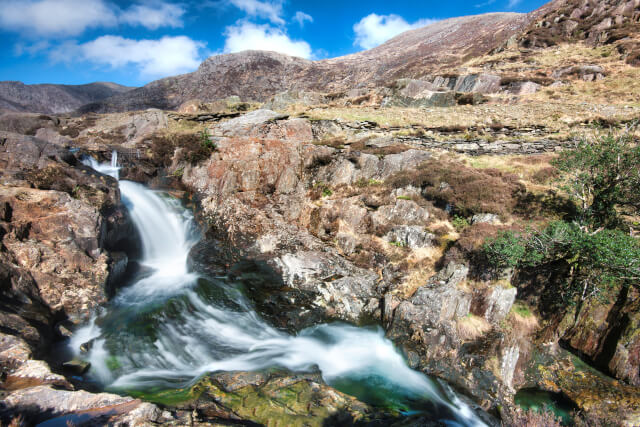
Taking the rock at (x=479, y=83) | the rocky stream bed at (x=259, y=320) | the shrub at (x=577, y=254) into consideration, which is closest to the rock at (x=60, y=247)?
the rocky stream bed at (x=259, y=320)

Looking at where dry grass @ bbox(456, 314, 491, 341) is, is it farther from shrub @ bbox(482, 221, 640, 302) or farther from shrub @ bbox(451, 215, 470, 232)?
shrub @ bbox(451, 215, 470, 232)

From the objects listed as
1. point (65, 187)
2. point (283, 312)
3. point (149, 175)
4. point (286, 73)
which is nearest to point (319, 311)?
point (283, 312)

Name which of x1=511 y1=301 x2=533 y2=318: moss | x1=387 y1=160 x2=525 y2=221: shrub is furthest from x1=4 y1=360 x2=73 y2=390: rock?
x1=387 y1=160 x2=525 y2=221: shrub

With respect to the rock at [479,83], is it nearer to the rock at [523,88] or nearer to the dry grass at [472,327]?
the rock at [523,88]

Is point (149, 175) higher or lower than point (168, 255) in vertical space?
higher

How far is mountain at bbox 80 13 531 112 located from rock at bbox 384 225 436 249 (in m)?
50.5

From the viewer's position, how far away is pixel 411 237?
41.7 ft

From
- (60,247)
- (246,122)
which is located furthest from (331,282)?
(246,122)

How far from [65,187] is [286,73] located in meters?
69.1

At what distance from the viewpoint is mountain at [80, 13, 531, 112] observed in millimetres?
59000

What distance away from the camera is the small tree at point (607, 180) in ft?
33.4

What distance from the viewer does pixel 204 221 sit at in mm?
14703

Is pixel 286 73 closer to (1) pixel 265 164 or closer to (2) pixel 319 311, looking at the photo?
(1) pixel 265 164

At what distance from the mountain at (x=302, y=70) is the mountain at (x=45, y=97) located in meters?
19.7
